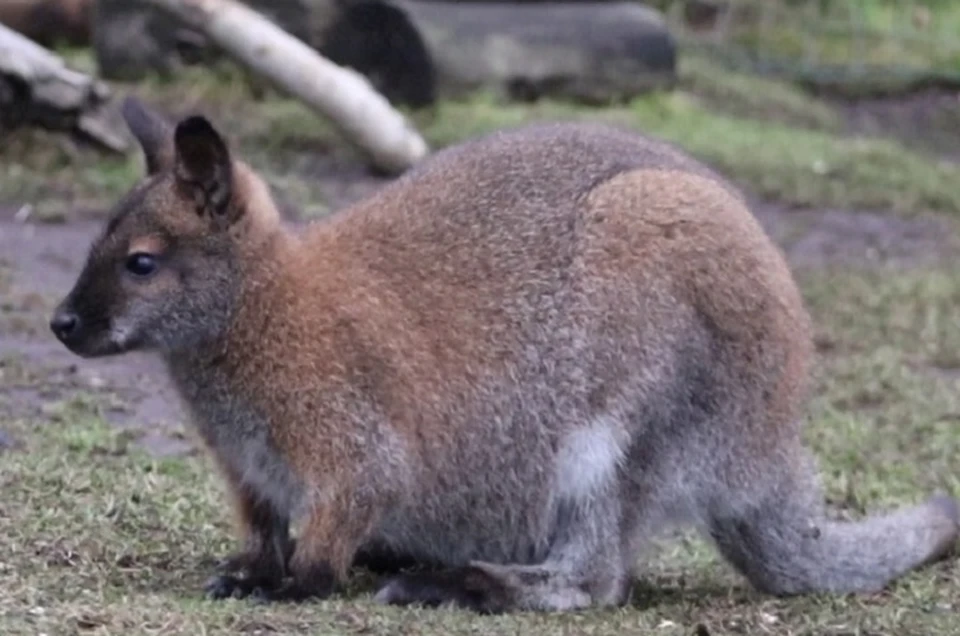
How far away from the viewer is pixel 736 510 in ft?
17.5

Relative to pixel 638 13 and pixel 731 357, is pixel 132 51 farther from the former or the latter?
pixel 731 357

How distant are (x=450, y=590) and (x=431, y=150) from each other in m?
5.63

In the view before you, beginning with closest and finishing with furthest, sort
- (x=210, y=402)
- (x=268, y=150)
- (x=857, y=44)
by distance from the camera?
(x=210, y=402), (x=268, y=150), (x=857, y=44)

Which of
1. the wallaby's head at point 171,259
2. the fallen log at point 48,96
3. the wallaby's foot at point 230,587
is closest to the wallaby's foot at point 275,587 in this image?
the wallaby's foot at point 230,587

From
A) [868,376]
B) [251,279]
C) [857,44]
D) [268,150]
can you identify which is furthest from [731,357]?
[857,44]

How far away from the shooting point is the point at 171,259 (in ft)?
16.6

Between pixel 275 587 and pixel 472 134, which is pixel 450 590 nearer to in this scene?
pixel 275 587

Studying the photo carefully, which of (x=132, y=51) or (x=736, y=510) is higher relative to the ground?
(x=736, y=510)

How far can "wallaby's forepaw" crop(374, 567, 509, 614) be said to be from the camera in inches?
199

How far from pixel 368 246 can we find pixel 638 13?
24.7ft

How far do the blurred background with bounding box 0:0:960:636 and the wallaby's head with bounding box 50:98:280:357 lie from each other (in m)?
0.61

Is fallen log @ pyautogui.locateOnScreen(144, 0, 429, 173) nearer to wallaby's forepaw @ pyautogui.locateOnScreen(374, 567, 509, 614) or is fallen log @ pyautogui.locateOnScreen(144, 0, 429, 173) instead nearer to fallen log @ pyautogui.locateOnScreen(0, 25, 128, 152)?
fallen log @ pyautogui.locateOnScreen(0, 25, 128, 152)

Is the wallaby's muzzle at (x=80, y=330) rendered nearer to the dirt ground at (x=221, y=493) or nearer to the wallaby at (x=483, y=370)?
the wallaby at (x=483, y=370)

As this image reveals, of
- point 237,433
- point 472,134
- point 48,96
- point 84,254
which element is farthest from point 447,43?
point 237,433
